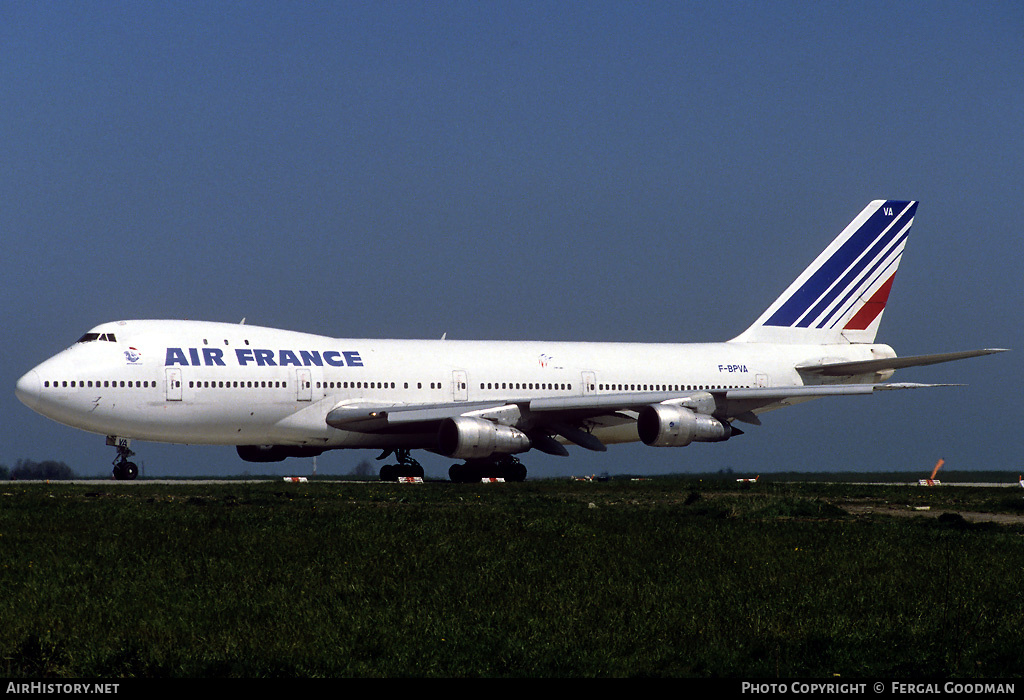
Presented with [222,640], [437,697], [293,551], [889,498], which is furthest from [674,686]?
[889,498]

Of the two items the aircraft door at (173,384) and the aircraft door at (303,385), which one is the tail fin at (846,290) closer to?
the aircraft door at (303,385)

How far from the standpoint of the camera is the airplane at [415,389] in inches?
1270

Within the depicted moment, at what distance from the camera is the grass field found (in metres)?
9.88

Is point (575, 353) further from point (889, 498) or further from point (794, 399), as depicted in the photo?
point (889, 498)

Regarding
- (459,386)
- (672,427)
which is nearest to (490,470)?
(459,386)

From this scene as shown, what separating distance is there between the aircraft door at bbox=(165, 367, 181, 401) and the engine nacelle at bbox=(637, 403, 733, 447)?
13813mm

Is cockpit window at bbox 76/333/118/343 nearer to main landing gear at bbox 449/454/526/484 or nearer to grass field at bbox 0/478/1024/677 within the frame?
grass field at bbox 0/478/1024/677

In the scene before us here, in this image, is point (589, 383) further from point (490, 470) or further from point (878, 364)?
point (878, 364)

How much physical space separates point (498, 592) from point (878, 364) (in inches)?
1252

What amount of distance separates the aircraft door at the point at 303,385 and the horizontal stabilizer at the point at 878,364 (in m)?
19.2

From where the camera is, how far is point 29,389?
31.4 m
